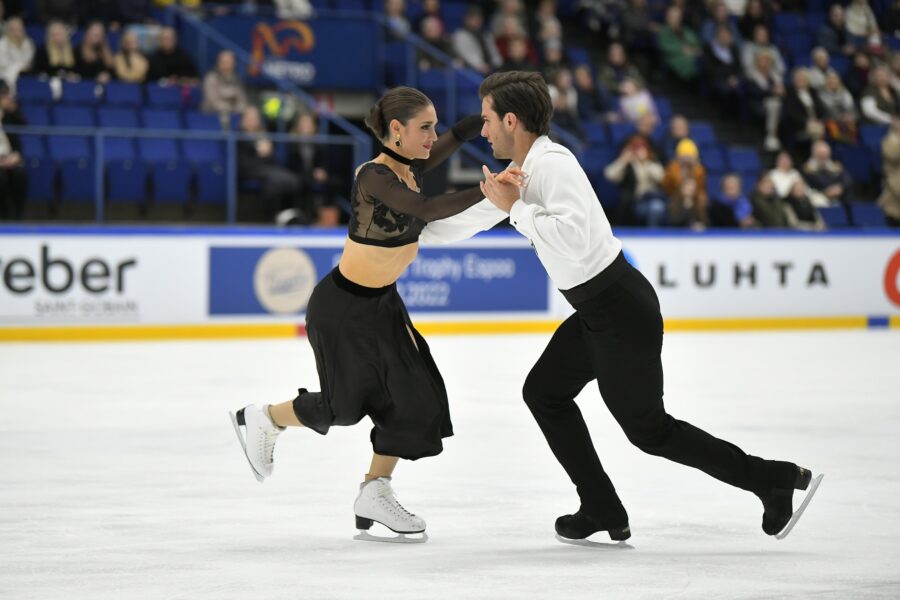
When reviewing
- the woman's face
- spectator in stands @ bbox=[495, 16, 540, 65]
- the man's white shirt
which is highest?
spectator in stands @ bbox=[495, 16, 540, 65]

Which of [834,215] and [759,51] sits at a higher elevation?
[759,51]

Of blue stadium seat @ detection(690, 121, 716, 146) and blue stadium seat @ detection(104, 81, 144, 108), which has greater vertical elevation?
blue stadium seat @ detection(104, 81, 144, 108)

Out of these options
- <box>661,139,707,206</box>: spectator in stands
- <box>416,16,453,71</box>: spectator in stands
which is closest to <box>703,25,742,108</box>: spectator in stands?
<box>661,139,707,206</box>: spectator in stands

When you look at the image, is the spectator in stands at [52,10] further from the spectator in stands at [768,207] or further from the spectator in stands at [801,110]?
the spectator in stands at [801,110]

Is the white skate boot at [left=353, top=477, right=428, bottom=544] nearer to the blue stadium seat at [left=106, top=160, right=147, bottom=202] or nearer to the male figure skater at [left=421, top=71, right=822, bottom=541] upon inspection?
the male figure skater at [left=421, top=71, right=822, bottom=541]

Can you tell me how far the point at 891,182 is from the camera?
59.6 ft

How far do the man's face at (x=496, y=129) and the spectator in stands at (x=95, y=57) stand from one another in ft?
37.5

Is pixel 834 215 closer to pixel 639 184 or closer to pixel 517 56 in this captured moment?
pixel 639 184

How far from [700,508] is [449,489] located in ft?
3.48

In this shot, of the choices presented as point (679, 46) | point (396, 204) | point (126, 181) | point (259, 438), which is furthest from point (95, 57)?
point (396, 204)

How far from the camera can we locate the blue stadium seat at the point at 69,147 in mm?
13945

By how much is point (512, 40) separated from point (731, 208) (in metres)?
3.59

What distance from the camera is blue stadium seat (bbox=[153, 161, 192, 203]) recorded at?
14.7 meters

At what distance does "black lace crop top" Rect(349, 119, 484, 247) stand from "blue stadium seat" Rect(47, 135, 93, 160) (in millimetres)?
9356
